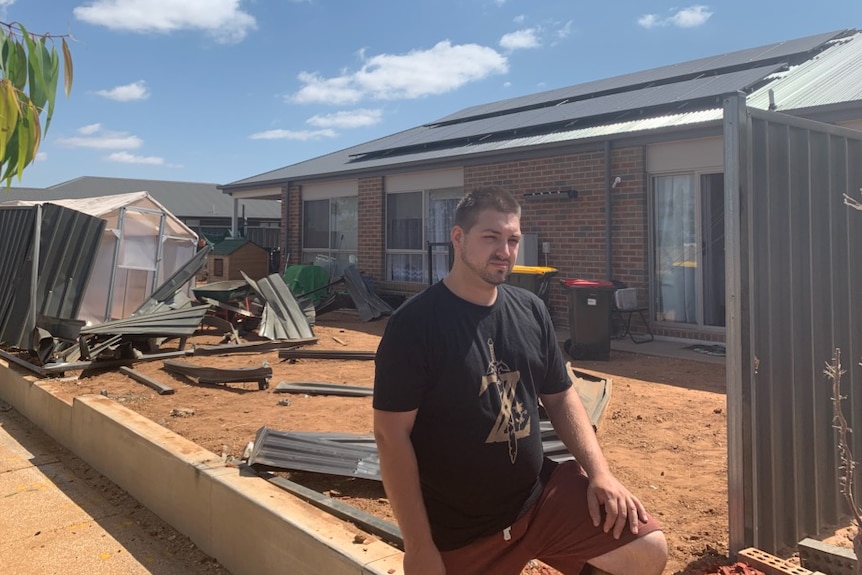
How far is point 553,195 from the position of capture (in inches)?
433

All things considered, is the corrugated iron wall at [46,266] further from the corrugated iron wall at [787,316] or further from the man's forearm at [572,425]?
the corrugated iron wall at [787,316]

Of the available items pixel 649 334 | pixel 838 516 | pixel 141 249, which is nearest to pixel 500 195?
pixel 838 516

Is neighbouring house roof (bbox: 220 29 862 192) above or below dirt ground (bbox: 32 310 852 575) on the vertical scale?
above

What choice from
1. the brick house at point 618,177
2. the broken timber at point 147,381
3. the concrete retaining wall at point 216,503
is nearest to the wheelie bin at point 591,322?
the brick house at point 618,177

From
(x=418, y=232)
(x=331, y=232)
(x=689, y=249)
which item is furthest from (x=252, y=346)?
(x=331, y=232)

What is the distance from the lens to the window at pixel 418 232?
538 inches

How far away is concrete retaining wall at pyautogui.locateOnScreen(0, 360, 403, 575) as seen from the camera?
10.1 ft

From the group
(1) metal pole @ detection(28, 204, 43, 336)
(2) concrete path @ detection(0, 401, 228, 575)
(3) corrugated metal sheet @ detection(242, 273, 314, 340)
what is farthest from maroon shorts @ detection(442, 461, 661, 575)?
(3) corrugated metal sheet @ detection(242, 273, 314, 340)

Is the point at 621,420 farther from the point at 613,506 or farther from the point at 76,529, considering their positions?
the point at 76,529

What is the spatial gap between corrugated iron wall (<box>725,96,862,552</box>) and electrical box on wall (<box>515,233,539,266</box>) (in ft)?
25.9

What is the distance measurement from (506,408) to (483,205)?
0.70 meters

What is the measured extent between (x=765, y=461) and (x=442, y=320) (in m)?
1.80

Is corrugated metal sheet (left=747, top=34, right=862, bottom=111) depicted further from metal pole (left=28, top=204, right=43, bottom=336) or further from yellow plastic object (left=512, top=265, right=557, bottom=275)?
metal pole (left=28, top=204, right=43, bottom=336)

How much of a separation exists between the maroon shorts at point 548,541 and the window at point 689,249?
8.12 meters
